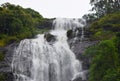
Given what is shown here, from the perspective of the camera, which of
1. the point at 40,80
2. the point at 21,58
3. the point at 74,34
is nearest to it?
the point at 40,80

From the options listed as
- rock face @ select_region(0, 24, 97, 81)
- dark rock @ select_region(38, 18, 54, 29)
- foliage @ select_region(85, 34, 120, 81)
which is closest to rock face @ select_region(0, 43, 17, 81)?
rock face @ select_region(0, 24, 97, 81)

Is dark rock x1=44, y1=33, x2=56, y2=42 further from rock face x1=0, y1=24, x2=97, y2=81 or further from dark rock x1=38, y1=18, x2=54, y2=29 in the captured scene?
dark rock x1=38, y1=18, x2=54, y2=29

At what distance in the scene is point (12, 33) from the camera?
46812 millimetres

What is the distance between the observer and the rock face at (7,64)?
114 ft

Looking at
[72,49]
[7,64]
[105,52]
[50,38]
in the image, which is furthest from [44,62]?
[105,52]

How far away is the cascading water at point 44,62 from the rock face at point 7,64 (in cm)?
53

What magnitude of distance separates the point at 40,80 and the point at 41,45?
6534 millimetres

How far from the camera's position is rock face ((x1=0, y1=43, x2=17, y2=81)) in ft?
114

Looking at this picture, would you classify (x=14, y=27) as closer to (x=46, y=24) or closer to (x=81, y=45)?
(x=81, y=45)

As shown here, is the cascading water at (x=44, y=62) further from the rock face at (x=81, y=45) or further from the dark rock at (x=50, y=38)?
the dark rock at (x=50, y=38)

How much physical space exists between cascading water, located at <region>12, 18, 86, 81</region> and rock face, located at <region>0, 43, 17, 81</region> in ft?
1.73

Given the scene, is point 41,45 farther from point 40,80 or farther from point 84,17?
point 84,17

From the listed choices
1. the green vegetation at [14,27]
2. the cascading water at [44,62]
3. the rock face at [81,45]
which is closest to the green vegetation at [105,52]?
the rock face at [81,45]

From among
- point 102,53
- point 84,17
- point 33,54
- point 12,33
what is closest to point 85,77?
point 102,53
